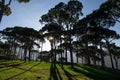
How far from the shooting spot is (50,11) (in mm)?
53719

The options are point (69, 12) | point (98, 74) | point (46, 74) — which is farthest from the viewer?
point (69, 12)

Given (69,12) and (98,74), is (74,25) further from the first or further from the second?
(98,74)

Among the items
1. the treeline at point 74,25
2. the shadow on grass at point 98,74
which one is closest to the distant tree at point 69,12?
the treeline at point 74,25

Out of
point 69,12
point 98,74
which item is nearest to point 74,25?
point 69,12

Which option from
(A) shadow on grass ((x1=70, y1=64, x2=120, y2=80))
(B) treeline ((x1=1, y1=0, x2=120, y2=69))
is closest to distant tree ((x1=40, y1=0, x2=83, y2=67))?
(B) treeline ((x1=1, y1=0, x2=120, y2=69))

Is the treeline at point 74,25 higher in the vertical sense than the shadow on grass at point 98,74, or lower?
higher

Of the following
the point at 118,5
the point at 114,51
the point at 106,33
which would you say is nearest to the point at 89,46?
the point at 114,51

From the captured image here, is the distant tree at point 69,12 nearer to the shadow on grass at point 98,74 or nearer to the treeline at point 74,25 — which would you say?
the treeline at point 74,25

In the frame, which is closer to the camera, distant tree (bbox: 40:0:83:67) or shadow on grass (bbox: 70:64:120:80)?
shadow on grass (bbox: 70:64:120:80)

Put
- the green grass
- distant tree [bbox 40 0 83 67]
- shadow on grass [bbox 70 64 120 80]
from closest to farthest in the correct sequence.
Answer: the green grass, shadow on grass [bbox 70 64 120 80], distant tree [bbox 40 0 83 67]

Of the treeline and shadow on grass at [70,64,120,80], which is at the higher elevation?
the treeline

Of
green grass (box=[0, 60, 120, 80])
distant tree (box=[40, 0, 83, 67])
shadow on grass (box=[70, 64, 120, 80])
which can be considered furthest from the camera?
distant tree (box=[40, 0, 83, 67])

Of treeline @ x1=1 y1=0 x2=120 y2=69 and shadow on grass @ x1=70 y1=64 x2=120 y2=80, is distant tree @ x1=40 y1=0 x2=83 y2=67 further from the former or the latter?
shadow on grass @ x1=70 y1=64 x2=120 y2=80

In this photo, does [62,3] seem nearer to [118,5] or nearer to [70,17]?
[70,17]
